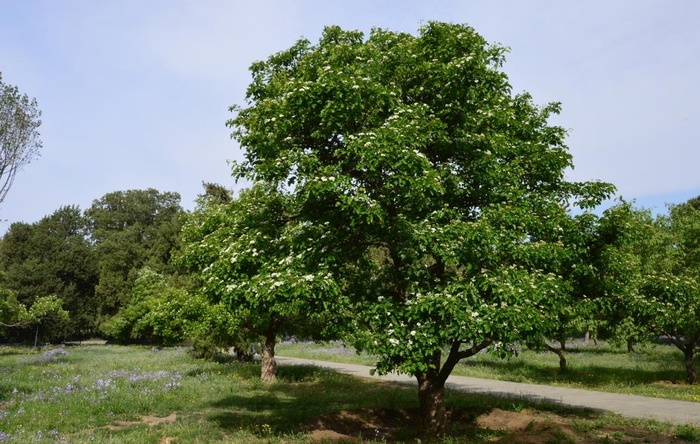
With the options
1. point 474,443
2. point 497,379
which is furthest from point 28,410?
point 497,379

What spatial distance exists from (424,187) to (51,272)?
2646 inches

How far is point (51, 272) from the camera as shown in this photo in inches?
2532

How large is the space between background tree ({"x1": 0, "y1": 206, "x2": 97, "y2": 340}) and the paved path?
52.7 m

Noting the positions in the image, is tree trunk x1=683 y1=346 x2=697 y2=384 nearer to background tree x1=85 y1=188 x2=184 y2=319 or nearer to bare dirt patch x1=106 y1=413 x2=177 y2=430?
bare dirt patch x1=106 y1=413 x2=177 y2=430

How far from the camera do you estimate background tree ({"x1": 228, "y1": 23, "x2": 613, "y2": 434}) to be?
981 cm

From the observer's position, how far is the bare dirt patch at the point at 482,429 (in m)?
11.9

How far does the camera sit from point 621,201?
13461 mm

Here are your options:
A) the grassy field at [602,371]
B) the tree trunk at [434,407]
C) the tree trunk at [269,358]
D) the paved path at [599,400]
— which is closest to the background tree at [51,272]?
the grassy field at [602,371]

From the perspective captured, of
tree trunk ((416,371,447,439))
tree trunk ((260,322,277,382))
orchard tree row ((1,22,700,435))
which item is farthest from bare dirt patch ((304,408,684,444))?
tree trunk ((260,322,277,382))

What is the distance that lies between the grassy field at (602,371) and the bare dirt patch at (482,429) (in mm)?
3839

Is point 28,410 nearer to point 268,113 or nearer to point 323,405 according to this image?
point 323,405

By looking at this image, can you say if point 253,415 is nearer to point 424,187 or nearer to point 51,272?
point 424,187

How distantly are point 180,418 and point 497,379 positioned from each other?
58.8 ft

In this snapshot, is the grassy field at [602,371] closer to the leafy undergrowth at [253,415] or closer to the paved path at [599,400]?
the paved path at [599,400]
